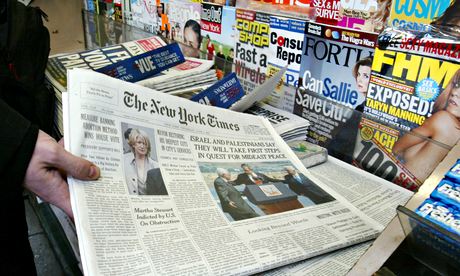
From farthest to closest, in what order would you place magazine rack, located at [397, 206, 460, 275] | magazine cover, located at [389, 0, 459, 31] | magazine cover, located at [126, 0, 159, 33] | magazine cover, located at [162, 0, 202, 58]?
1. magazine cover, located at [126, 0, 159, 33]
2. magazine cover, located at [162, 0, 202, 58]
3. magazine cover, located at [389, 0, 459, 31]
4. magazine rack, located at [397, 206, 460, 275]

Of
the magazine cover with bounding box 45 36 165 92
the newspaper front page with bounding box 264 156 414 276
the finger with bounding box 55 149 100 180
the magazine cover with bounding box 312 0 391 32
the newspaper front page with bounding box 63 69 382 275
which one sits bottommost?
the newspaper front page with bounding box 264 156 414 276

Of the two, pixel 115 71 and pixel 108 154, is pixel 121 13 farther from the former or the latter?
pixel 108 154

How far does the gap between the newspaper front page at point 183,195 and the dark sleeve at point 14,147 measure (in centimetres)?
4

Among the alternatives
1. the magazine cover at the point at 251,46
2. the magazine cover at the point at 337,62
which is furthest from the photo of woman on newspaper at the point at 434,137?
the magazine cover at the point at 251,46

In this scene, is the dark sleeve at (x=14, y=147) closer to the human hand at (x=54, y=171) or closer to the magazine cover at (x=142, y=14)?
the human hand at (x=54, y=171)

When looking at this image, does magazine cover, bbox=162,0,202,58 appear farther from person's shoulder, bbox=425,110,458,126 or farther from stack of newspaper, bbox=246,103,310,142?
person's shoulder, bbox=425,110,458,126

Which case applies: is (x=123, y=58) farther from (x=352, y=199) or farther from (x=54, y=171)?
(x=352, y=199)

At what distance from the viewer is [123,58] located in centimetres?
89

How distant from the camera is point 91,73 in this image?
54 centimetres

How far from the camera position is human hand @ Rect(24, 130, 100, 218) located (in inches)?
16.0

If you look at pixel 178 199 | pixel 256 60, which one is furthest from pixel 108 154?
pixel 256 60

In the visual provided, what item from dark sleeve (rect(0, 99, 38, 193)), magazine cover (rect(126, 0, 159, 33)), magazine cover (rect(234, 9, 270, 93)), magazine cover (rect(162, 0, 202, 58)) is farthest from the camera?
magazine cover (rect(126, 0, 159, 33))

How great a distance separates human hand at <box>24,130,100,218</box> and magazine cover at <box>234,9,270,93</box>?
505 mm

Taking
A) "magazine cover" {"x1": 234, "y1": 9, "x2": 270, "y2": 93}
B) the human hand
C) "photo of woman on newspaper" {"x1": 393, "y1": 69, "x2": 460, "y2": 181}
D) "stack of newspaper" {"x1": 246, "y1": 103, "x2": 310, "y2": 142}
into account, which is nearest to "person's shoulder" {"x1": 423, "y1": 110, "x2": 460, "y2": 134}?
"photo of woman on newspaper" {"x1": 393, "y1": 69, "x2": 460, "y2": 181}
